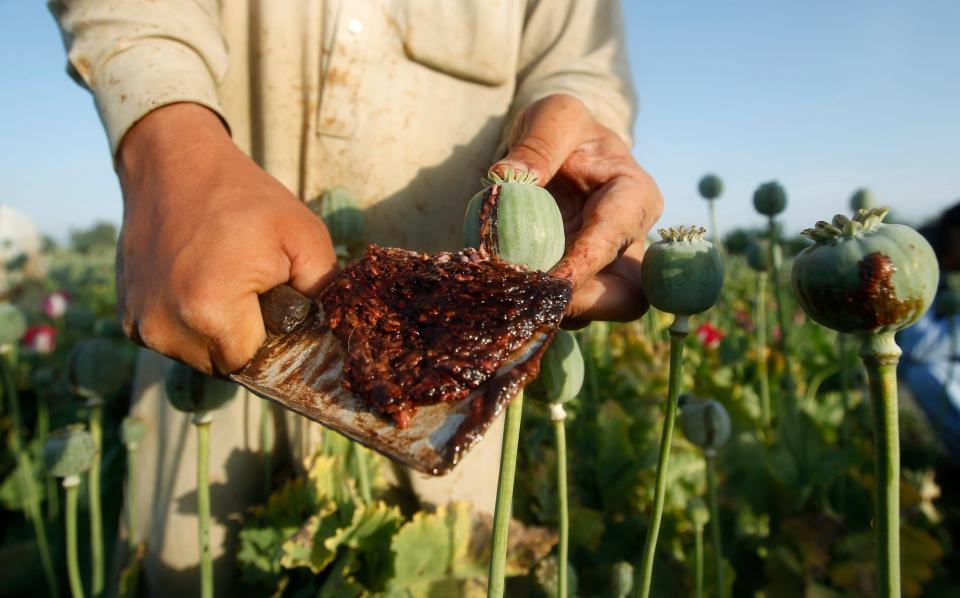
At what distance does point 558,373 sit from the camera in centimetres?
113

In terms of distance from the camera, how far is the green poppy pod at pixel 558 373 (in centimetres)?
113

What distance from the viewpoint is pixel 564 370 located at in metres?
1.13

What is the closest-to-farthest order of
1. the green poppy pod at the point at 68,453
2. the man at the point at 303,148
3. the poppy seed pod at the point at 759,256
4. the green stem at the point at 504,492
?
1. the green stem at the point at 504,492
2. the man at the point at 303,148
3. the green poppy pod at the point at 68,453
4. the poppy seed pod at the point at 759,256

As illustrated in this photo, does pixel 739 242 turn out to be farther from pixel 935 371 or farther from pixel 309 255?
pixel 309 255

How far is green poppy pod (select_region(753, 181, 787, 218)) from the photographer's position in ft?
6.67

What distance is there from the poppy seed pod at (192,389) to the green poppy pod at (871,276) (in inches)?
47.3

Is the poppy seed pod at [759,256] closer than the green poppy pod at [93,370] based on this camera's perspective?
No

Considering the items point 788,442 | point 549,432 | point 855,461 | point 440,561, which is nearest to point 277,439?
point 440,561

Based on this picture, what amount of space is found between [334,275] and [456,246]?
73cm

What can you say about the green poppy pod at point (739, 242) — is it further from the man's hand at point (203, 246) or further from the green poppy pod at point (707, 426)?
the man's hand at point (203, 246)

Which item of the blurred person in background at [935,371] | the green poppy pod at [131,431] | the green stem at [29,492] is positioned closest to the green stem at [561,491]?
the green poppy pod at [131,431]

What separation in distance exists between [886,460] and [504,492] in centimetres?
49

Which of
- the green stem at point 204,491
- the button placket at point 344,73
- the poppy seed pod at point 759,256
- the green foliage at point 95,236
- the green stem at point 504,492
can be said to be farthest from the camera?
the green foliage at point 95,236

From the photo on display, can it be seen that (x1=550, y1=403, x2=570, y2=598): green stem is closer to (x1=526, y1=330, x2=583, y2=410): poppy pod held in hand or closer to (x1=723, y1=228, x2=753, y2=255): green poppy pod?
(x1=526, y1=330, x2=583, y2=410): poppy pod held in hand
